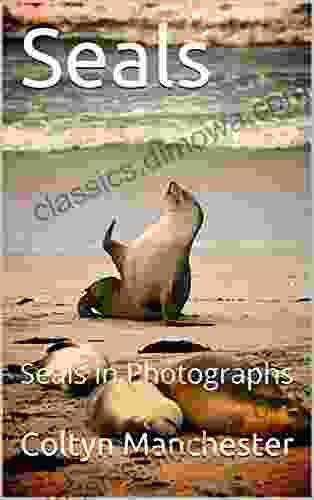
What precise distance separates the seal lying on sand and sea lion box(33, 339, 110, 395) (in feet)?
0.49

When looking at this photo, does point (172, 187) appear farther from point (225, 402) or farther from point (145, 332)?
point (225, 402)

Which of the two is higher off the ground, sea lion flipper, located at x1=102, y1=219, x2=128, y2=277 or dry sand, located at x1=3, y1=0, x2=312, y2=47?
dry sand, located at x1=3, y1=0, x2=312, y2=47

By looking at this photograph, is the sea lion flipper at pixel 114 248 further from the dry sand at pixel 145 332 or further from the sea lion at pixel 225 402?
the sea lion at pixel 225 402

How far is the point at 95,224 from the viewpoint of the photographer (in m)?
2.83

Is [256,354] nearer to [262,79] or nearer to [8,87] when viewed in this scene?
[262,79]

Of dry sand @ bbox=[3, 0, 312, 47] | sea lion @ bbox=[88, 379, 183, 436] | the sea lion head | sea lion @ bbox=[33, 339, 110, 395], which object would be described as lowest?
sea lion @ bbox=[88, 379, 183, 436]

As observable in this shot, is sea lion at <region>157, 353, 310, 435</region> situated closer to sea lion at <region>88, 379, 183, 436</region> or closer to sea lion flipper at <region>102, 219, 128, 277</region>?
sea lion at <region>88, 379, 183, 436</region>

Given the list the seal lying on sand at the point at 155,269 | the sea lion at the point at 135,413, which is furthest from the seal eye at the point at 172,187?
the sea lion at the point at 135,413

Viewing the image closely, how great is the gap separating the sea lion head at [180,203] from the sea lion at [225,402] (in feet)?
1.71

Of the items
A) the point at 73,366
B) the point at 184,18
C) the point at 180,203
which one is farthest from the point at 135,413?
the point at 184,18

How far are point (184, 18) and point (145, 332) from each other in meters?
1.14

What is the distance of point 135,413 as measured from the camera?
9.08 ft

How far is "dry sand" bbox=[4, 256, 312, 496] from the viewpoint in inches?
109

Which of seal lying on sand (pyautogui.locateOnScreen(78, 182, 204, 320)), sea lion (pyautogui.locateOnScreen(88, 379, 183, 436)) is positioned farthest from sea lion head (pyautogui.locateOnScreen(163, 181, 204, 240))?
sea lion (pyautogui.locateOnScreen(88, 379, 183, 436))
